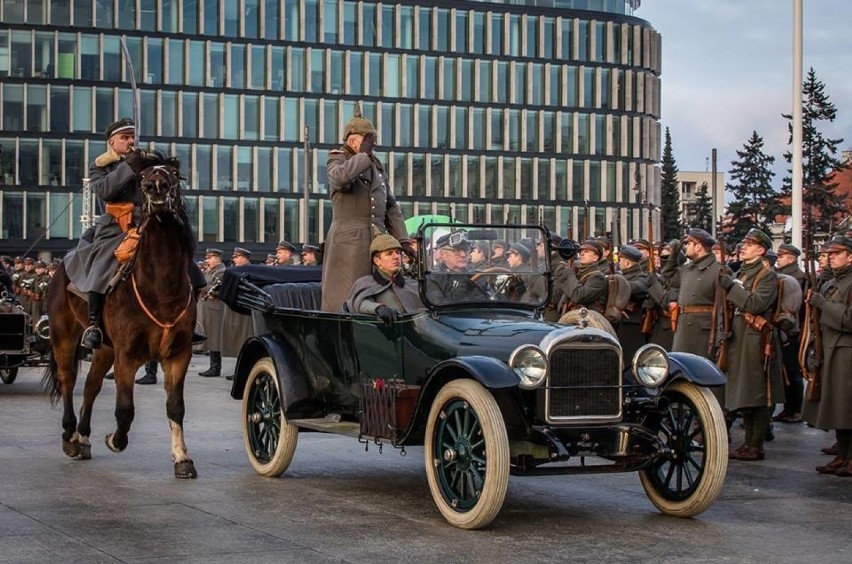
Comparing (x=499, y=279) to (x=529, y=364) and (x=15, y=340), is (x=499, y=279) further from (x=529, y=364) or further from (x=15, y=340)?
(x=15, y=340)

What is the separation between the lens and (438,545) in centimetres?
843

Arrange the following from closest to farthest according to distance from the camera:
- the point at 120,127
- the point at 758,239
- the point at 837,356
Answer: the point at 120,127, the point at 837,356, the point at 758,239

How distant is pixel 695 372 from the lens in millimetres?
9672

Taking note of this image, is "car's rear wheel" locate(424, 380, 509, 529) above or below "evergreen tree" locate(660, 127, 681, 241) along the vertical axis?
below

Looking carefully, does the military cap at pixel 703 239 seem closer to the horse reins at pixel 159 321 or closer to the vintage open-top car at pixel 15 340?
the horse reins at pixel 159 321

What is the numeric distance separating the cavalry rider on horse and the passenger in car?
5.40ft

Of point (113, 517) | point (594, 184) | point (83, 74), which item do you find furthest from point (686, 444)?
point (594, 184)

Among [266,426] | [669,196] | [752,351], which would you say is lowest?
[266,426]

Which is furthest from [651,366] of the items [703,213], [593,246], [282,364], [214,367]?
[703,213]

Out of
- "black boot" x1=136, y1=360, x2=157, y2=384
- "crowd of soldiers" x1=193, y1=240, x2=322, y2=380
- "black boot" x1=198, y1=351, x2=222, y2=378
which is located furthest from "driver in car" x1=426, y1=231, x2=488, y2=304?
"black boot" x1=198, y1=351, x2=222, y2=378

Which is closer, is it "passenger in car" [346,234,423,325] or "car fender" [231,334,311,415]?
"passenger in car" [346,234,423,325]

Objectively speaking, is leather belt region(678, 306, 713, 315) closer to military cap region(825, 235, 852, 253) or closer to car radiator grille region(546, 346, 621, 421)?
military cap region(825, 235, 852, 253)

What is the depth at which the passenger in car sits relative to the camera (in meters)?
10.8

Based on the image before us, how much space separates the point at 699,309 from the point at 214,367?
40.9 ft
